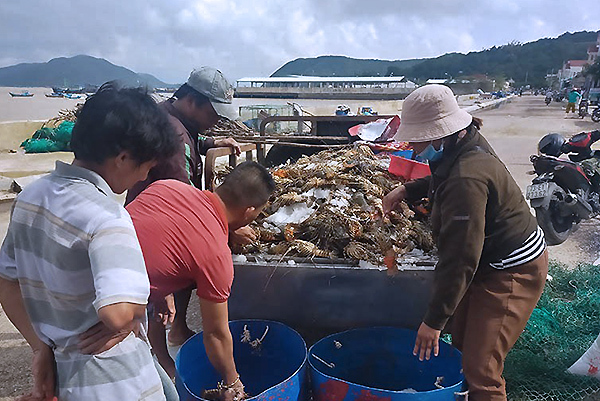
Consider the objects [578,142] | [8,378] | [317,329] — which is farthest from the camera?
[578,142]

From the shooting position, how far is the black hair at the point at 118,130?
1197mm

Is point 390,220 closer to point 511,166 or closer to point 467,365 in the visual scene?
point 467,365

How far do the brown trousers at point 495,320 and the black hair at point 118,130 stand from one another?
1.52 m

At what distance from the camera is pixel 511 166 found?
10.5 meters

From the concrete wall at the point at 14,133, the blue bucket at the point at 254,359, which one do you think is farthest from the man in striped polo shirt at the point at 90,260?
the concrete wall at the point at 14,133

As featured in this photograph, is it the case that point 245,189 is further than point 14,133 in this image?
→ No

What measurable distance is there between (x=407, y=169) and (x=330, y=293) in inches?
51.4

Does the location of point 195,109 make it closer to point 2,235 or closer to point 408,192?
point 408,192

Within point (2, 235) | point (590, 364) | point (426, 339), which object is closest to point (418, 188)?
point (426, 339)

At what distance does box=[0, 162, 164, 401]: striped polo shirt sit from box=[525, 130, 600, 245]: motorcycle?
4443 mm

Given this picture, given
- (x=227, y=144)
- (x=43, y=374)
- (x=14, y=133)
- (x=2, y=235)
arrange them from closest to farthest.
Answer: (x=43, y=374) < (x=227, y=144) < (x=2, y=235) < (x=14, y=133)

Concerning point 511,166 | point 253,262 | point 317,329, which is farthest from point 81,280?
point 511,166

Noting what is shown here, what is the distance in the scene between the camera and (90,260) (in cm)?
109

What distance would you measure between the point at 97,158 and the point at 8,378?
8.52 ft
